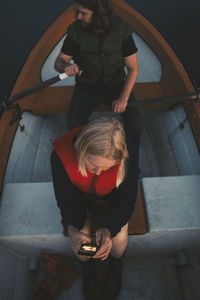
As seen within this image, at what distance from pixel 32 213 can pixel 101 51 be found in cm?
148

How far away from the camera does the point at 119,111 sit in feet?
6.70

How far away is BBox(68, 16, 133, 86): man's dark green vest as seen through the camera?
6.02 feet

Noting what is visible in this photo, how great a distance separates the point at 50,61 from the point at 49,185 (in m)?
2.01

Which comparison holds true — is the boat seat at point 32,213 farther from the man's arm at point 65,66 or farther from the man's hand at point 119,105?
the man's arm at point 65,66

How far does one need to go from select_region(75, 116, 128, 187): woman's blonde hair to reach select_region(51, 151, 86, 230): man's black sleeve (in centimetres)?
29

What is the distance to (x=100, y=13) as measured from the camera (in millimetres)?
1632

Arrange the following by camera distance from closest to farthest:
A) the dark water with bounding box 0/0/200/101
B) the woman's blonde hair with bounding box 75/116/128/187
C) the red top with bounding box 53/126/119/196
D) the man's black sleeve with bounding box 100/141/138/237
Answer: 1. the woman's blonde hair with bounding box 75/116/128/187
2. the red top with bounding box 53/126/119/196
3. the man's black sleeve with bounding box 100/141/138/237
4. the dark water with bounding box 0/0/200/101

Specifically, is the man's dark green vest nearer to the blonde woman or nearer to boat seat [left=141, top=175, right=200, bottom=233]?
the blonde woman

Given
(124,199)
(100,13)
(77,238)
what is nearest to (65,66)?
(100,13)

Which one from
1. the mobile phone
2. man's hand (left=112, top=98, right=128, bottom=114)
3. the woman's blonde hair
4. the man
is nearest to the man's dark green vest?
the man

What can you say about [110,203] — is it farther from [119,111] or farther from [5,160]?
[5,160]

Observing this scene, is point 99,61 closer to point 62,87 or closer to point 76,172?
point 62,87

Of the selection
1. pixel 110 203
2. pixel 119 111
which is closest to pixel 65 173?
pixel 110 203

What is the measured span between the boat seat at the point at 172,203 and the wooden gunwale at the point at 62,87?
49 cm
